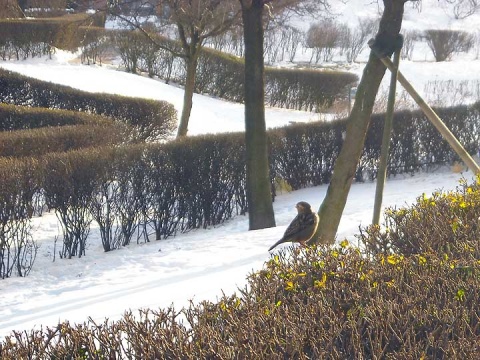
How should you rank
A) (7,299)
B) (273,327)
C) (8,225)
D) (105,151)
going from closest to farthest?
(273,327), (7,299), (8,225), (105,151)

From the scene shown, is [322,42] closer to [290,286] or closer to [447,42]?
[447,42]

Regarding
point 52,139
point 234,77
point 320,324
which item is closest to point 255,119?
point 52,139

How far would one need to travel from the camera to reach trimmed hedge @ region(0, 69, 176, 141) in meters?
19.6

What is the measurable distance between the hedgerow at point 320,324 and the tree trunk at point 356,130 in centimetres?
351

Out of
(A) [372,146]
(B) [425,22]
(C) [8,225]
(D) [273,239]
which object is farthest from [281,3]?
(B) [425,22]

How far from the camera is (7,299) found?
25.9 ft

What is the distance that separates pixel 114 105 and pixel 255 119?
407 inches

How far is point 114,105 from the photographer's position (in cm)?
1966

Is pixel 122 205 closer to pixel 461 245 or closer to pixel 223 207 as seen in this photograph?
pixel 223 207

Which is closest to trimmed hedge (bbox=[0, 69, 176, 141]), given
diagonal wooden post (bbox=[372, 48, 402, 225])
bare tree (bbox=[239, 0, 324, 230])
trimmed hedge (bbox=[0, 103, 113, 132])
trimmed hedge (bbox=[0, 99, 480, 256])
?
trimmed hedge (bbox=[0, 103, 113, 132])

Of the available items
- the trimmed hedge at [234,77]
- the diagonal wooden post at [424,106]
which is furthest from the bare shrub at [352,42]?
the diagonal wooden post at [424,106]

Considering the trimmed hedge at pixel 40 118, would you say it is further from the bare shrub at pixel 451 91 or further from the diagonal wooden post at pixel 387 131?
the bare shrub at pixel 451 91

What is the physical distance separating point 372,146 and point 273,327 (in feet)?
37.0

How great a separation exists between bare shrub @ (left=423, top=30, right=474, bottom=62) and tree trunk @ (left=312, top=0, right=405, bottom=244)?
1363 inches
